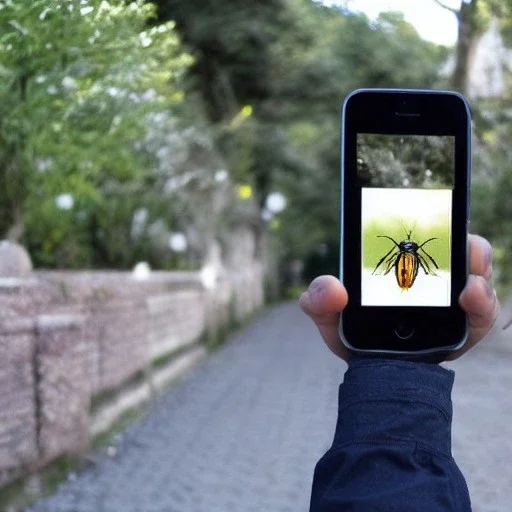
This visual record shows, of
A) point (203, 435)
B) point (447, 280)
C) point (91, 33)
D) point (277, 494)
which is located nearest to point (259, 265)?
point (203, 435)

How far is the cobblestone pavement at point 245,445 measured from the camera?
24.0 ft

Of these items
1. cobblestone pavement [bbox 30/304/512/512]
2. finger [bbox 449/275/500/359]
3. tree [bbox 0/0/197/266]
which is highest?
tree [bbox 0/0/197/266]

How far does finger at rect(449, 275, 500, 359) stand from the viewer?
141cm

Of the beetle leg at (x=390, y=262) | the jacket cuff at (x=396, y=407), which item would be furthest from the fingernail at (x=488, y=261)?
the jacket cuff at (x=396, y=407)

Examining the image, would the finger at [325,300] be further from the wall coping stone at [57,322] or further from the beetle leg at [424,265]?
the wall coping stone at [57,322]

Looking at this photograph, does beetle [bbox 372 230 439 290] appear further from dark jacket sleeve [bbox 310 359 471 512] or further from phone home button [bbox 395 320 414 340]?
dark jacket sleeve [bbox 310 359 471 512]

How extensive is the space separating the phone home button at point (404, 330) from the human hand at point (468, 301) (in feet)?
0.22

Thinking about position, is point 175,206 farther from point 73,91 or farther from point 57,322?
point 73,91

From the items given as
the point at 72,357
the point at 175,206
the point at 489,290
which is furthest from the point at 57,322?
the point at 175,206

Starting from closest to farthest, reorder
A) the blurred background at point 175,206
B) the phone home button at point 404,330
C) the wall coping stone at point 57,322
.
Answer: the phone home button at point 404,330 < the blurred background at point 175,206 < the wall coping stone at point 57,322

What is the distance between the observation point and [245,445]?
956 centimetres

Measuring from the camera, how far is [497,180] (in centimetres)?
1705

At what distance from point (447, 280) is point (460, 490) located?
374 mm


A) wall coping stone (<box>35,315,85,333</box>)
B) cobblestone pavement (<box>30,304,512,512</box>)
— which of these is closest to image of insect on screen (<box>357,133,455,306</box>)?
cobblestone pavement (<box>30,304,512,512</box>)
